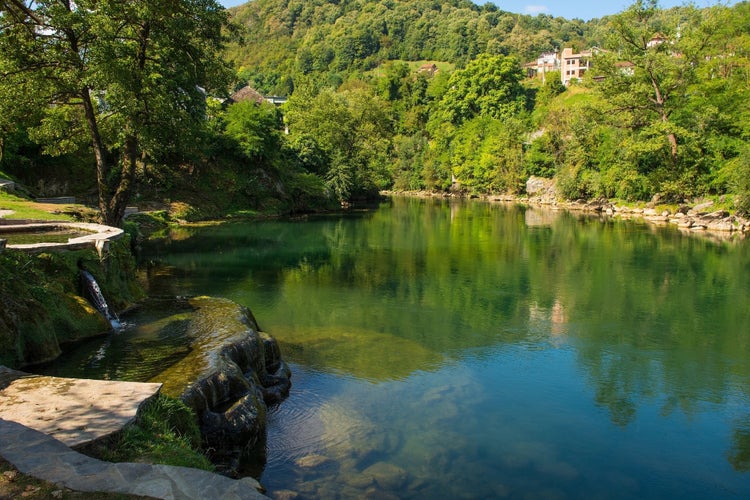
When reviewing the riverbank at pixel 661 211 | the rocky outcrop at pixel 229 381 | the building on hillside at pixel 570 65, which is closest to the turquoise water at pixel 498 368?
the rocky outcrop at pixel 229 381

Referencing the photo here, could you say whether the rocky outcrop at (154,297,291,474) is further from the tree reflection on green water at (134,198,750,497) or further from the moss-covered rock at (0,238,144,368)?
the moss-covered rock at (0,238,144,368)

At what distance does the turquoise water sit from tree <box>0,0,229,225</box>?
5.88 meters

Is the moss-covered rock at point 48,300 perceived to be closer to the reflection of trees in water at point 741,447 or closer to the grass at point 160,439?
the grass at point 160,439

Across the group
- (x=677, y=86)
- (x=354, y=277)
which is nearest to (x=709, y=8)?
(x=677, y=86)

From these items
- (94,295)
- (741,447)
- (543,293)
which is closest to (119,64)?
(94,295)

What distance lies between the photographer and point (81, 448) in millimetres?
6016

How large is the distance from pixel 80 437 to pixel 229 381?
3.84m

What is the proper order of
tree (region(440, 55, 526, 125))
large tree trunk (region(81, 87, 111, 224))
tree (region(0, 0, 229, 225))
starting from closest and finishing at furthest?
1. tree (region(0, 0, 229, 225))
2. large tree trunk (region(81, 87, 111, 224))
3. tree (region(440, 55, 526, 125))

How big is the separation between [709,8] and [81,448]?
57348 millimetres

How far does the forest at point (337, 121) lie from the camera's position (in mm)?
18516

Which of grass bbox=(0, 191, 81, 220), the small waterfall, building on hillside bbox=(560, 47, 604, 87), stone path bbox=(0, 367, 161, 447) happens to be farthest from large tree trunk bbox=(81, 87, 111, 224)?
building on hillside bbox=(560, 47, 604, 87)

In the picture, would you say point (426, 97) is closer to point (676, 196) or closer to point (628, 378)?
point (676, 196)

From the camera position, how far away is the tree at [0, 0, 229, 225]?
57.1 ft

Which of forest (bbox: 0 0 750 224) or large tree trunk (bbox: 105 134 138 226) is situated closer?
forest (bbox: 0 0 750 224)
